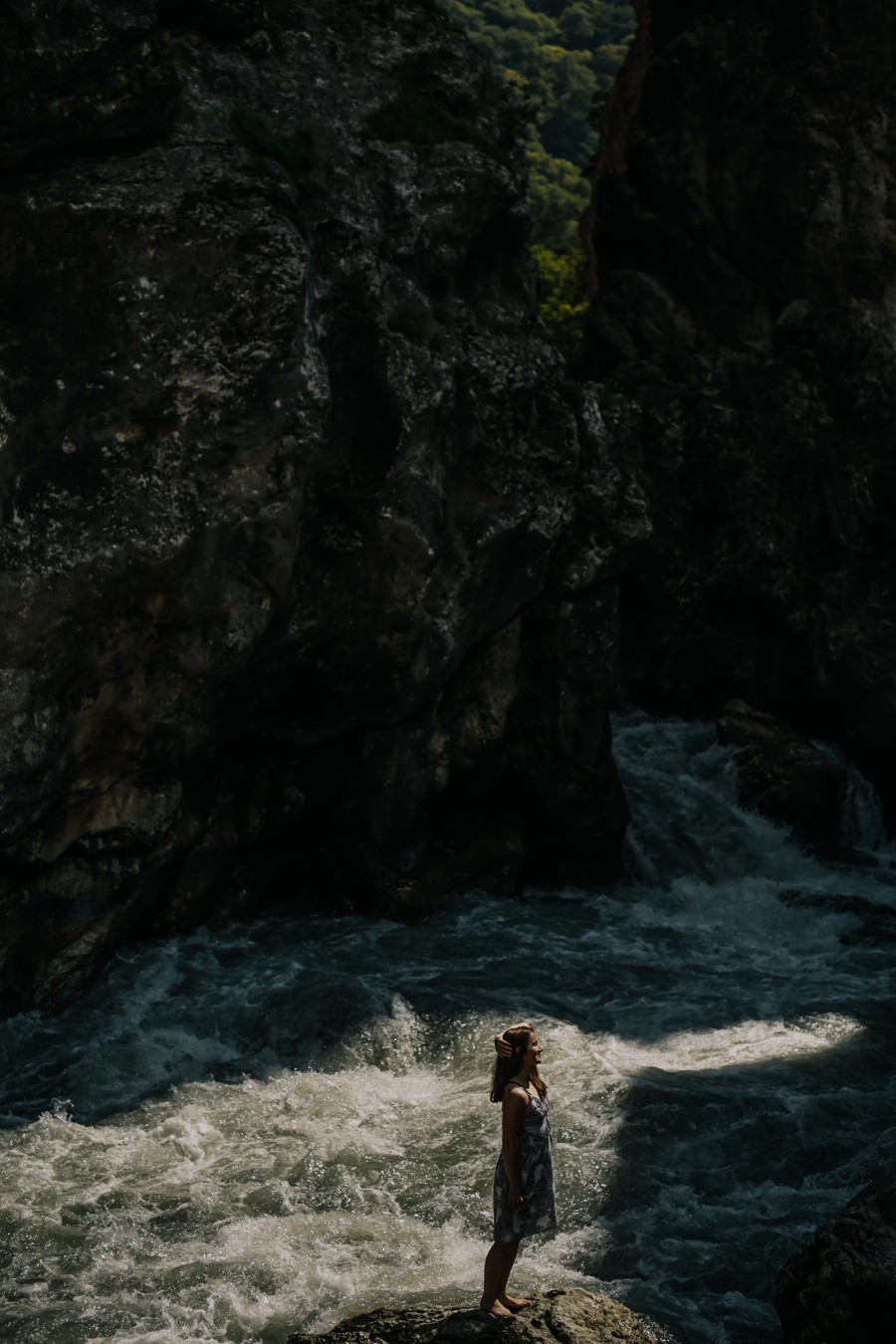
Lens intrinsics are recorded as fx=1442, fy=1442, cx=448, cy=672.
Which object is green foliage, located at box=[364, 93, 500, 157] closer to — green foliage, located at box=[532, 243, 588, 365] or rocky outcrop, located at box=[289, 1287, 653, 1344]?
green foliage, located at box=[532, 243, 588, 365]

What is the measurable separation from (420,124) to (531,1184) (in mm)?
16415

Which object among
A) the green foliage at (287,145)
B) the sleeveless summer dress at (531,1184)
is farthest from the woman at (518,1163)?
the green foliage at (287,145)

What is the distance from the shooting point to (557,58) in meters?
80.1

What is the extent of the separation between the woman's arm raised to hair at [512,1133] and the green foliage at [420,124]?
50.6 feet

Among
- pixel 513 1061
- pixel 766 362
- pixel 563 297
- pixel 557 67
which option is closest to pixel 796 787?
pixel 766 362

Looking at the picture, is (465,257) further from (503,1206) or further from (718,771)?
(503,1206)

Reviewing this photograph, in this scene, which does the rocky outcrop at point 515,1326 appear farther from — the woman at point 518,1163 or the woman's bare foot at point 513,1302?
the woman at point 518,1163

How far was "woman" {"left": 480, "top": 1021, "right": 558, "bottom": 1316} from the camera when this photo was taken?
9.52m

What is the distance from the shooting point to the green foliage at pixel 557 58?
7338 cm

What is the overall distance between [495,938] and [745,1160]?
6.87m

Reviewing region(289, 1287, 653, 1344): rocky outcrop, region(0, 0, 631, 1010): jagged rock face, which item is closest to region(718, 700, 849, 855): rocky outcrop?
region(0, 0, 631, 1010): jagged rock face

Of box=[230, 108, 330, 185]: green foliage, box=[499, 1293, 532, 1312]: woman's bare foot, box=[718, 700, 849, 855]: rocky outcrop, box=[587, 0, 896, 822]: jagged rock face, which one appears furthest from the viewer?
box=[587, 0, 896, 822]: jagged rock face

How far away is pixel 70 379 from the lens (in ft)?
53.3

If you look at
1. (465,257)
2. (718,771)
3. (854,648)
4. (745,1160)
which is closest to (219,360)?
(465,257)
